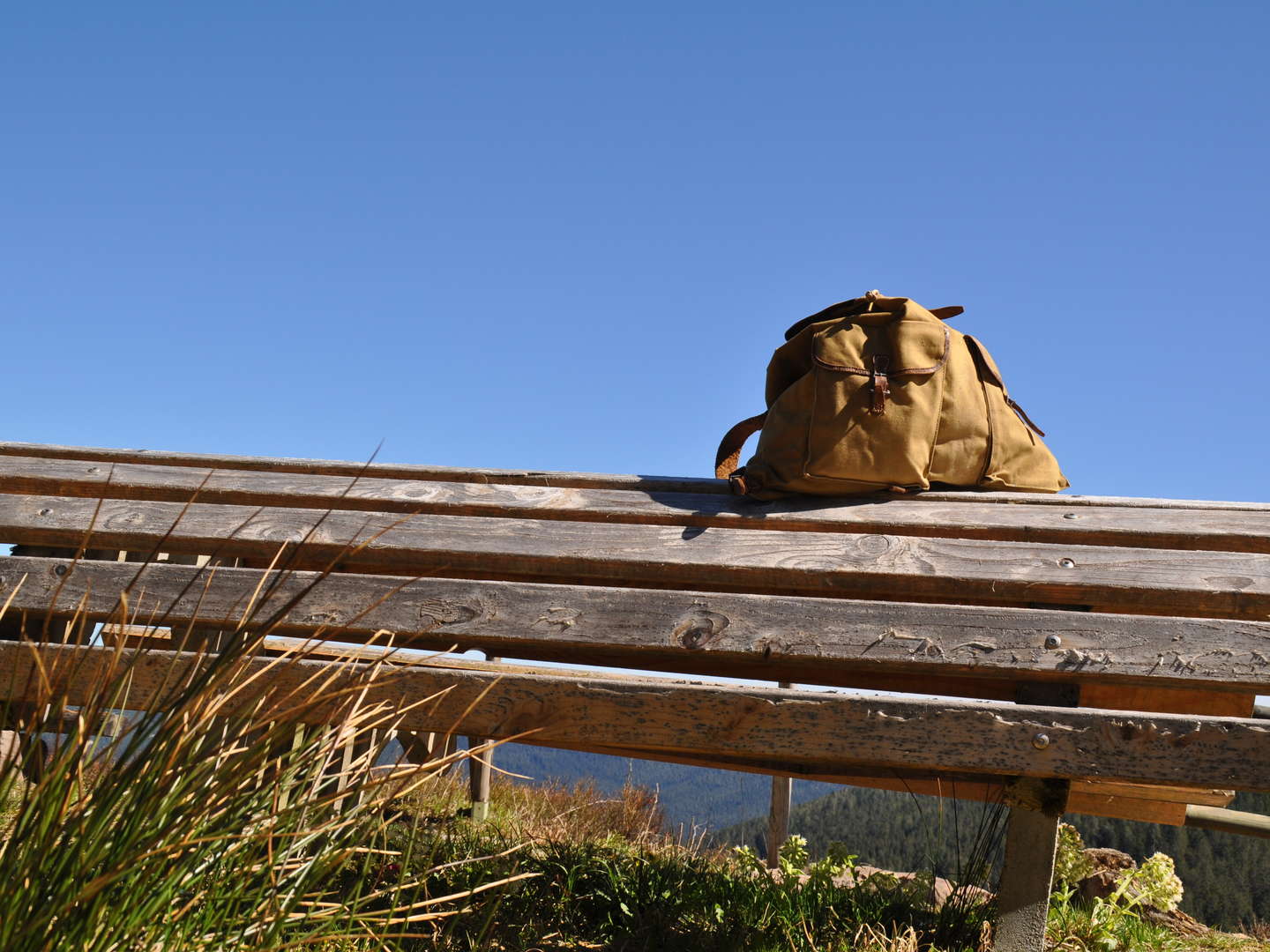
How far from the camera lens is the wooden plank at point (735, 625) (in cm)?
303

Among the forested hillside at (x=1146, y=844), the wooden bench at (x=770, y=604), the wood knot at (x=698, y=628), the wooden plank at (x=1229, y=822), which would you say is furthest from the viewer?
the forested hillside at (x=1146, y=844)

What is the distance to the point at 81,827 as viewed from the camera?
1.60m

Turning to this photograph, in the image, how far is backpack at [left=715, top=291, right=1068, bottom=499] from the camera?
353 centimetres

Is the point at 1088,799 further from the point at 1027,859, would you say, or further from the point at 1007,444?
the point at 1007,444

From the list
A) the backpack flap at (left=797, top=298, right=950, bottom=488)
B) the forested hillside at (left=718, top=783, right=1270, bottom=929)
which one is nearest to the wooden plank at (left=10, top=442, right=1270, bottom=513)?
the backpack flap at (left=797, top=298, right=950, bottom=488)

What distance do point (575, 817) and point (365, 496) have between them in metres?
5.75

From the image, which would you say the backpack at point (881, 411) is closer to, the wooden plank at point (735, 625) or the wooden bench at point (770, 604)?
the wooden bench at point (770, 604)

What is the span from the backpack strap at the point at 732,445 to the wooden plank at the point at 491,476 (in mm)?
90

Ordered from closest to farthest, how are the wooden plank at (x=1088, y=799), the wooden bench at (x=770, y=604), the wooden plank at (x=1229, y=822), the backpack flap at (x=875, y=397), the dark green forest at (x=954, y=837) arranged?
the wooden bench at (x=770, y=604) → the backpack flap at (x=875, y=397) → the wooden plank at (x=1088, y=799) → the wooden plank at (x=1229, y=822) → the dark green forest at (x=954, y=837)

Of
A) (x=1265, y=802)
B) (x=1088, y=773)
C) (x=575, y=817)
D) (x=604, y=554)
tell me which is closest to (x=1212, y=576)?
(x=1088, y=773)

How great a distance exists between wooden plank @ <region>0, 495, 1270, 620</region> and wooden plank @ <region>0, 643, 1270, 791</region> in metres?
0.48

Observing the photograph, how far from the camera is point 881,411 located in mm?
3525

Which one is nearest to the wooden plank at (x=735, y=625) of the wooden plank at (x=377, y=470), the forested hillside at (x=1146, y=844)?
the wooden plank at (x=377, y=470)

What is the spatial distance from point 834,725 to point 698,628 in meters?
0.52
